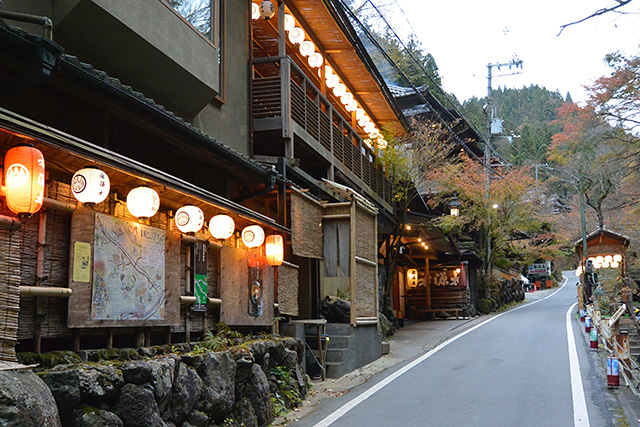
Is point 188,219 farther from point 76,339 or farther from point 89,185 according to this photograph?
point 76,339

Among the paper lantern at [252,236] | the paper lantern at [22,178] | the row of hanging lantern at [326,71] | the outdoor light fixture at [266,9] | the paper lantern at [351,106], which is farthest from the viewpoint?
the paper lantern at [351,106]

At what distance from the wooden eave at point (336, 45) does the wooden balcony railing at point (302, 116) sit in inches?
67.8

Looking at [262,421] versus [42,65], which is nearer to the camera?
[42,65]

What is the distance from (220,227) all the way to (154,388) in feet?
13.8

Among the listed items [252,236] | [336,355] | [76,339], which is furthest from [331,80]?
[76,339]

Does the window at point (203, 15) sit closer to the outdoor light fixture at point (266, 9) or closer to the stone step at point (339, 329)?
the outdoor light fixture at point (266, 9)

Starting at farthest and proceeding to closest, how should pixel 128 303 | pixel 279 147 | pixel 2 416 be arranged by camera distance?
pixel 279 147 → pixel 128 303 → pixel 2 416

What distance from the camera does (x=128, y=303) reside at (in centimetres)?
833

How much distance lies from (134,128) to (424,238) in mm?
23180

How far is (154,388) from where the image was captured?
285 inches

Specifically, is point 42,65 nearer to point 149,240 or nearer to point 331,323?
point 149,240

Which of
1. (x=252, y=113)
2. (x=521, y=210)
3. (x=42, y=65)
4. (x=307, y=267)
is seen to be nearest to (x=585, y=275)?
(x=521, y=210)

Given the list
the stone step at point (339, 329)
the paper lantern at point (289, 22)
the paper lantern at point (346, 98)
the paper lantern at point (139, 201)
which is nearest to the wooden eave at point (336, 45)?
the paper lantern at point (289, 22)

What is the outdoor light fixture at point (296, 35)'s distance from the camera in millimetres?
18375
